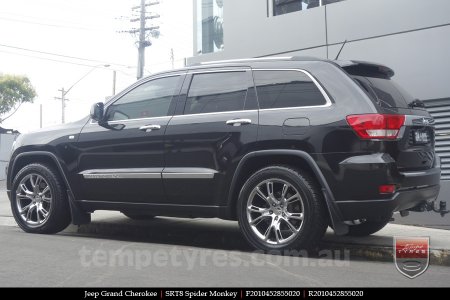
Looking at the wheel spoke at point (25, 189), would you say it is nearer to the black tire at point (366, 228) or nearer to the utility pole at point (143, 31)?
the black tire at point (366, 228)

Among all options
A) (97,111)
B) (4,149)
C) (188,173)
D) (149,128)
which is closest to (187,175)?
(188,173)

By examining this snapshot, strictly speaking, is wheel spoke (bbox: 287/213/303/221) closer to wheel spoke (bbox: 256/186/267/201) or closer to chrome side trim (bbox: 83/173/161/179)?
wheel spoke (bbox: 256/186/267/201)

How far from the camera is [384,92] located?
5.28 metres

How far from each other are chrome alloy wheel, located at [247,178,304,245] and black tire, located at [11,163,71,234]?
2.48m

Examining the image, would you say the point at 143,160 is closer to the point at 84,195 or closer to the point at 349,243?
the point at 84,195

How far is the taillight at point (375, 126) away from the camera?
4754 millimetres

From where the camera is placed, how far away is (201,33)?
1333cm

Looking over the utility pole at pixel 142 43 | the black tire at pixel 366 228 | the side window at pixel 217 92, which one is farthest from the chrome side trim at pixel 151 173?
the utility pole at pixel 142 43

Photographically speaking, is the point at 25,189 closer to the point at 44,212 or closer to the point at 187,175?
the point at 44,212

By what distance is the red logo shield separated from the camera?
15.8ft

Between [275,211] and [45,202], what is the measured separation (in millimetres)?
3053
